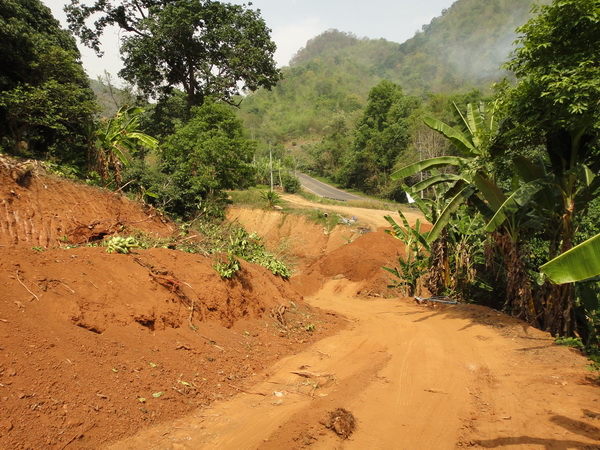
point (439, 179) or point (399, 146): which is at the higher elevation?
point (399, 146)

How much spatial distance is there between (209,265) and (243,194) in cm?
2168

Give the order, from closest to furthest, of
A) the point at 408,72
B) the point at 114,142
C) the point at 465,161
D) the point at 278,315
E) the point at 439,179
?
the point at 278,315 → the point at 465,161 → the point at 439,179 → the point at 114,142 → the point at 408,72

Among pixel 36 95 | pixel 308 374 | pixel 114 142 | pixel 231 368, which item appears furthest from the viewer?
pixel 114 142

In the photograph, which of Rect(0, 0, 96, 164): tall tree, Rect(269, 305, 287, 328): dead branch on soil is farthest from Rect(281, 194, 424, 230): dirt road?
Rect(269, 305, 287, 328): dead branch on soil

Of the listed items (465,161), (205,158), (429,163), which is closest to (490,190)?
(465,161)

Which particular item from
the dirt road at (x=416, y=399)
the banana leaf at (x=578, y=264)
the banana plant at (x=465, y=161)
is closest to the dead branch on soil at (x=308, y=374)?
the dirt road at (x=416, y=399)

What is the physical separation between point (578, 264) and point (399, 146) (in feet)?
135

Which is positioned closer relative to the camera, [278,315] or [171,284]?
[171,284]

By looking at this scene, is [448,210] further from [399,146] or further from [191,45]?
[399,146]

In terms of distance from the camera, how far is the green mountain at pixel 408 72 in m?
86.5

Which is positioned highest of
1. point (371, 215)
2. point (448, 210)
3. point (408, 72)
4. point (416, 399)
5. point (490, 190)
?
point (408, 72)

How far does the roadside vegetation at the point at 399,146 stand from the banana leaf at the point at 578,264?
0.04 ft

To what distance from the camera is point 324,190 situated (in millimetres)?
47656

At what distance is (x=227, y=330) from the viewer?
6.89 meters
